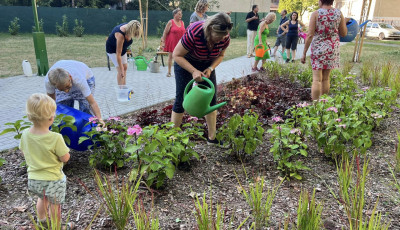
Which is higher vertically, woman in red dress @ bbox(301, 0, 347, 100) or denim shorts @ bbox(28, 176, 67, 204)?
woman in red dress @ bbox(301, 0, 347, 100)

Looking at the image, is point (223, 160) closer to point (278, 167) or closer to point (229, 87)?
point (278, 167)

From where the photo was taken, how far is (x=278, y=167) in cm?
264

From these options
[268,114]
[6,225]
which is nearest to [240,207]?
[6,225]

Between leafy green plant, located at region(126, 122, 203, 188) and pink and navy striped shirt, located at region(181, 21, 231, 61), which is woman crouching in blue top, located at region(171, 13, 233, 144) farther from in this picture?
leafy green plant, located at region(126, 122, 203, 188)

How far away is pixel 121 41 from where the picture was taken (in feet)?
15.8

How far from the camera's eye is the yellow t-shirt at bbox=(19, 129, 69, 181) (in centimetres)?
188

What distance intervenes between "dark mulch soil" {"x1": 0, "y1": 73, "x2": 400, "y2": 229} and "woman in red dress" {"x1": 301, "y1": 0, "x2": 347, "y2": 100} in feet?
4.53

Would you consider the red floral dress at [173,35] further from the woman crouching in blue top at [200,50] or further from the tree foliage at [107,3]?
the tree foliage at [107,3]

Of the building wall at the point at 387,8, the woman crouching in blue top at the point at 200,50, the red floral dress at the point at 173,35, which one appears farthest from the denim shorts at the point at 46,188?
the building wall at the point at 387,8

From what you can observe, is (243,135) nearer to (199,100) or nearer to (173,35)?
(199,100)

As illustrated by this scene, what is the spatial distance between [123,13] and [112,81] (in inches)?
634

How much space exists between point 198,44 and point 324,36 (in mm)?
2271

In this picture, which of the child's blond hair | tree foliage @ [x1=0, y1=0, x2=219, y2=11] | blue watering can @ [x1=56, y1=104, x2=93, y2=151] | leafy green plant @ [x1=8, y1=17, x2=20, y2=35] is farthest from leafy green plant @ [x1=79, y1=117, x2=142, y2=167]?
tree foliage @ [x1=0, y1=0, x2=219, y2=11]

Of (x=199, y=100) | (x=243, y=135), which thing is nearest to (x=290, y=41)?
(x=243, y=135)
